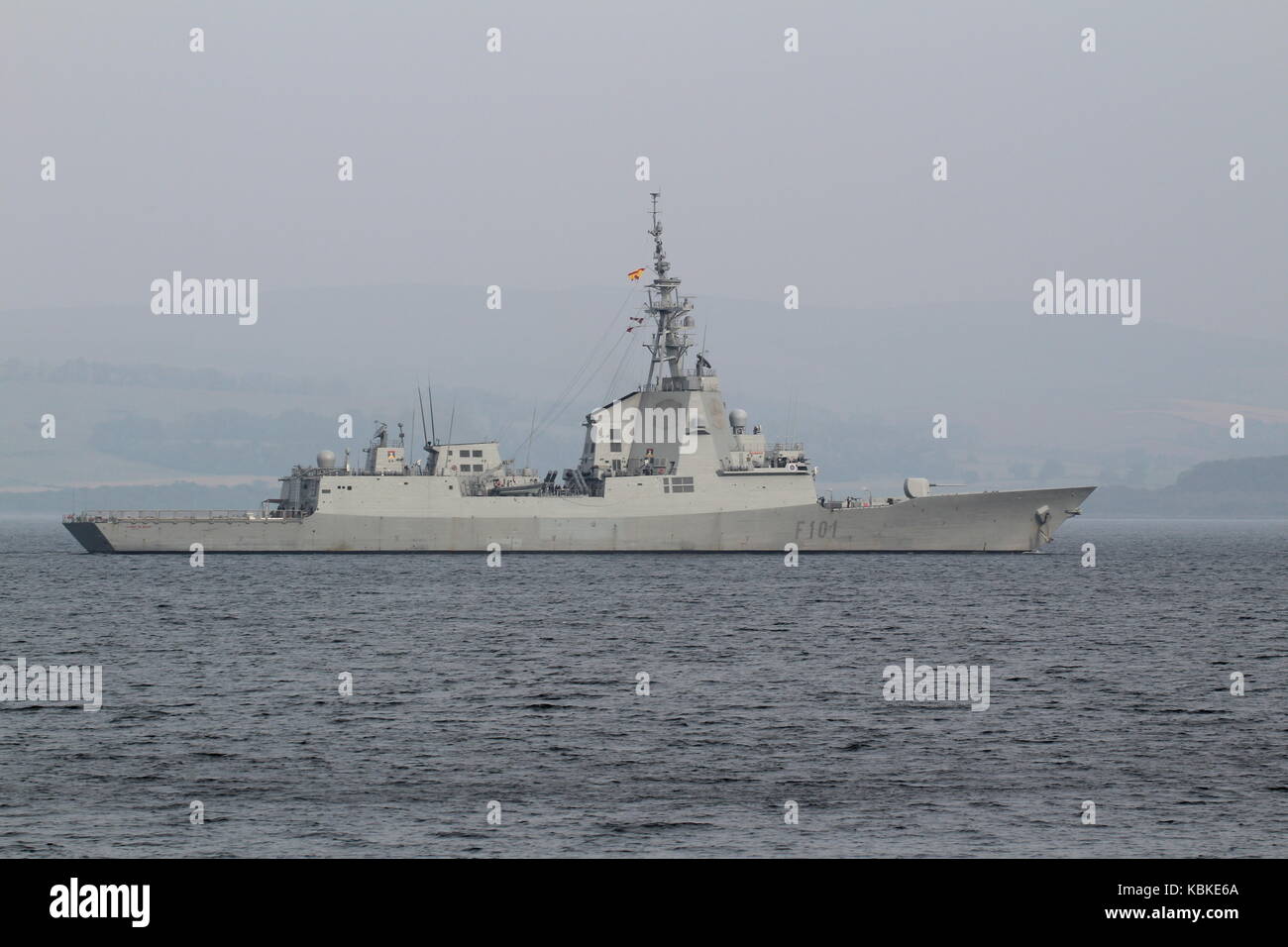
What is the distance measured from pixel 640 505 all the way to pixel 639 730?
133 ft

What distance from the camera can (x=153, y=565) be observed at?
62500 mm

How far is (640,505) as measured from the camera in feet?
202

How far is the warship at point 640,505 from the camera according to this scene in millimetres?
60750

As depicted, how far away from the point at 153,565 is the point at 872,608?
35.4m

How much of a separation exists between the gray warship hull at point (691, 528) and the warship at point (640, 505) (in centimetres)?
5

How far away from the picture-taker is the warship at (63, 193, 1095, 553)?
60.8 m
